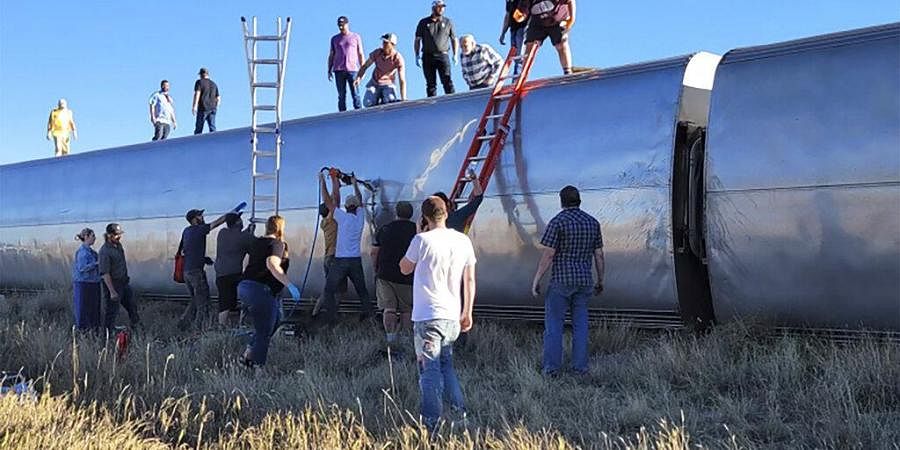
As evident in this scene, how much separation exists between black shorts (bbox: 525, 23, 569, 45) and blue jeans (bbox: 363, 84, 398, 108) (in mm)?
2789

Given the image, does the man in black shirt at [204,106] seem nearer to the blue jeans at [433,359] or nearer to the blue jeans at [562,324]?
the blue jeans at [562,324]

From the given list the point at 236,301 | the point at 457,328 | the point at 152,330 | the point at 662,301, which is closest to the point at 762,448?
the point at 457,328

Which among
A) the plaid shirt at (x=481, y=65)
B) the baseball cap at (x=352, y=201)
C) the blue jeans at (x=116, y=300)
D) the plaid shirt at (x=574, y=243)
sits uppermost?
the plaid shirt at (x=481, y=65)

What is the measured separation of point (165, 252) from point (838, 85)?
29.8 feet

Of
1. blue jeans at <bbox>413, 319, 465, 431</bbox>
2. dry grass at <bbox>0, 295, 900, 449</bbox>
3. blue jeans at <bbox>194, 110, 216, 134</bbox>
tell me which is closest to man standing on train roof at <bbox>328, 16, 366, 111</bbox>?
blue jeans at <bbox>194, 110, 216, 134</bbox>

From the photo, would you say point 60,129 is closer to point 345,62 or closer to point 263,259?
point 345,62

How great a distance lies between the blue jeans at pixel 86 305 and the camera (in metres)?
11.3

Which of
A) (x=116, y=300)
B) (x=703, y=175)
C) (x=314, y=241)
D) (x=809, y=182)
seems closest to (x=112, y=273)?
(x=116, y=300)

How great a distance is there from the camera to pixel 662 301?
820 cm

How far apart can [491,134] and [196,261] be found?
4.49 metres

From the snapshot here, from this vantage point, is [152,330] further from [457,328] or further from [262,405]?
[457,328]

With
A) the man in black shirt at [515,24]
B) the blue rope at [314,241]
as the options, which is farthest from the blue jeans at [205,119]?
the man in black shirt at [515,24]

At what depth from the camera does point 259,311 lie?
8477 millimetres

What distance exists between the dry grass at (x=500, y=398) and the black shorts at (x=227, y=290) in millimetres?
1758
